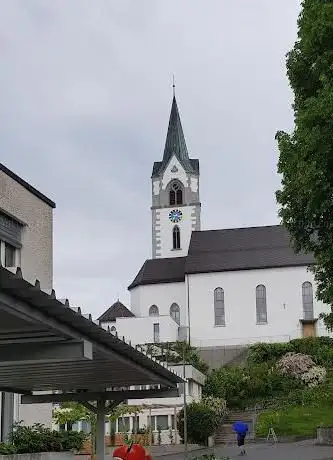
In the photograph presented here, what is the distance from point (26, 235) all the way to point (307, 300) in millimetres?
46230

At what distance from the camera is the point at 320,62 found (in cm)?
1688

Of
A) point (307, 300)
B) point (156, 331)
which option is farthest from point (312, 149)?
point (307, 300)

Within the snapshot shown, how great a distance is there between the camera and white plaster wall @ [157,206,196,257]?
281 feet

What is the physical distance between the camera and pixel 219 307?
224 ft

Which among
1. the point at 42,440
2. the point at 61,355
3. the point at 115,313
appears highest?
the point at 115,313

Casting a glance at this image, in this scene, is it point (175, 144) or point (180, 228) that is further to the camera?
point (175, 144)

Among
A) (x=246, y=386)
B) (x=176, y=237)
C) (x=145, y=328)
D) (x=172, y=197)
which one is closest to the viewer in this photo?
(x=246, y=386)

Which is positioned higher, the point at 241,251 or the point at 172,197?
the point at 172,197

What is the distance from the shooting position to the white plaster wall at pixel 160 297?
234ft

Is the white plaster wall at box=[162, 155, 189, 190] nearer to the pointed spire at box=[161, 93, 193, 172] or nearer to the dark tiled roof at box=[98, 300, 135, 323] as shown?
the pointed spire at box=[161, 93, 193, 172]

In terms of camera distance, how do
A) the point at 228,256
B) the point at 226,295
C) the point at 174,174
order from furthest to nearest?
the point at 174,174, the point at 228,256, the point at 226,295

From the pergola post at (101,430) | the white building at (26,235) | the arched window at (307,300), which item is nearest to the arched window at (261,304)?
the arched window at (307,300)

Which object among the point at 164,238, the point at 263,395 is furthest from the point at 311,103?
the point at 164,238

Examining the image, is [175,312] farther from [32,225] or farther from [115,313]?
[32,225]
